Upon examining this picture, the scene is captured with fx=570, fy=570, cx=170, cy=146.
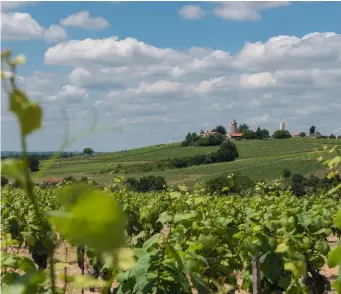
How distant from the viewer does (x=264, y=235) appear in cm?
559

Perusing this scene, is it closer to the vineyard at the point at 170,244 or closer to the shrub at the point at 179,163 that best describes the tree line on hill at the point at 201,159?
the shrub at the point at 179,163

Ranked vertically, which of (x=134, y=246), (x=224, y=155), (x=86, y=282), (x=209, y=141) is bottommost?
(x=224, y=155)

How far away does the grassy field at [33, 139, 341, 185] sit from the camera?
202ft

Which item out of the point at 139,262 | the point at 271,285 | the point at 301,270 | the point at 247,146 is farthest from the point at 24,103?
the point at 247,146

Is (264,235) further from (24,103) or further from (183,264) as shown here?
(24,103)

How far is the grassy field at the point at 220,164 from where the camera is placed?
61438mm

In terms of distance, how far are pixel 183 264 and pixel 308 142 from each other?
2966 inches

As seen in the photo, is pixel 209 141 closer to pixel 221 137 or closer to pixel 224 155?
pixel 221 137

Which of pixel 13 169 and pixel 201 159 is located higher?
pixel 13 169

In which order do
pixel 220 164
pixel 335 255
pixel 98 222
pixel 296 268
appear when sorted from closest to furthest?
pixel 98 222 < pixel 296 268 < pixel 335 255 < pixel 220 164

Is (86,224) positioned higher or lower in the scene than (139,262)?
higher

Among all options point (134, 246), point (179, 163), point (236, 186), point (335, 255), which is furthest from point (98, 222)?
point (179, 163)

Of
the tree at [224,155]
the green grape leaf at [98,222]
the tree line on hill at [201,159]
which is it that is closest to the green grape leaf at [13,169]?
the green grape leaf at [98,222]

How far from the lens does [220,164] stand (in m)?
71.0
